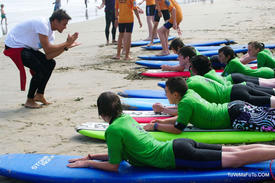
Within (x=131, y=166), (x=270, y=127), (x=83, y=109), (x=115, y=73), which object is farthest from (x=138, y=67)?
(x=131, y=166)

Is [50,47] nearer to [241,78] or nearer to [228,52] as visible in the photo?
[228,52]

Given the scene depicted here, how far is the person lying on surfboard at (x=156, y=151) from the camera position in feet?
10.5

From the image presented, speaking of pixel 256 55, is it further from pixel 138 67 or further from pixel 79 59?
pixel 79 59

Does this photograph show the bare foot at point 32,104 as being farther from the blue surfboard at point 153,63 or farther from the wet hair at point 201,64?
the blue surfboard at point 153,63

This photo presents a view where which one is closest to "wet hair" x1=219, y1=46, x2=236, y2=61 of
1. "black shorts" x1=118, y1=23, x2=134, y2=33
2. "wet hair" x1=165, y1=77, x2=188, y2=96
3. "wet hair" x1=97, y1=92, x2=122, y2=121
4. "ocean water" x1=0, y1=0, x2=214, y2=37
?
"wet hair" x1=165, y1=77, x2=188, y2=96

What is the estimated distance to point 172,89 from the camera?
3910mm

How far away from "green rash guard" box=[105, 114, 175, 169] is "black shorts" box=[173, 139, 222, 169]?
54mm

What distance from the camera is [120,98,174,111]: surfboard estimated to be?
5.52 meters

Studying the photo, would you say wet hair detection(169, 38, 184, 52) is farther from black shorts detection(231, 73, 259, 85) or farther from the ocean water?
the ocean water

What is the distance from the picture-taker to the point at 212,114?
167 inches

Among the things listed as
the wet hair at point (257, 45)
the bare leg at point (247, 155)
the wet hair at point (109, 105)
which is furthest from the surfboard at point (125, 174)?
the wet hair at point (257, 45)

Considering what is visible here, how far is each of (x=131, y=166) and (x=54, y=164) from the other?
2.50ft

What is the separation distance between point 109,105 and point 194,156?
85 cm

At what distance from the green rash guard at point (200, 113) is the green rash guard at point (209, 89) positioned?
0.50 m
